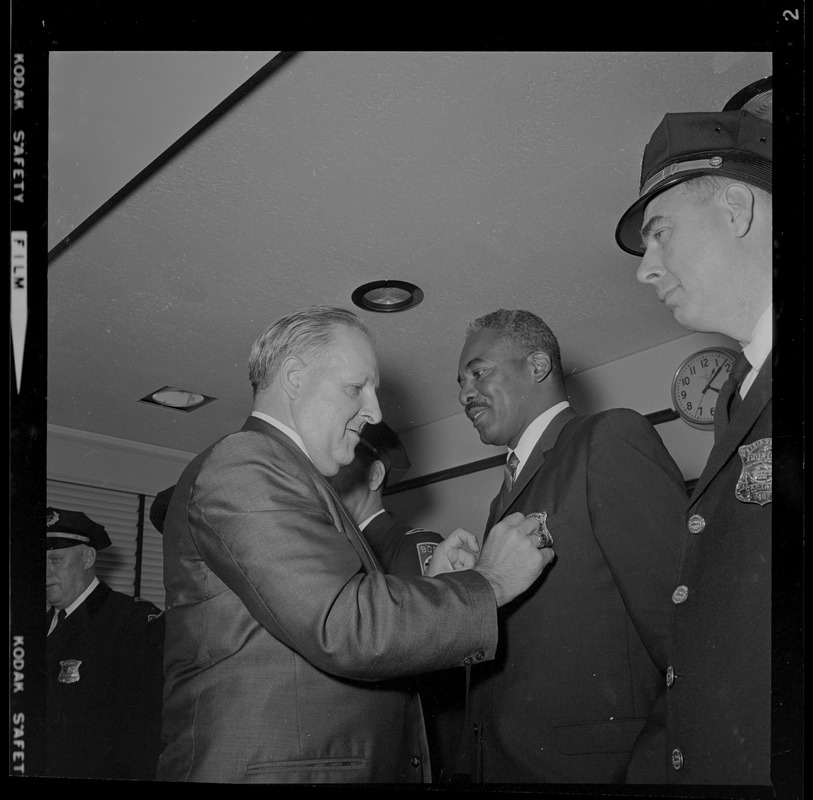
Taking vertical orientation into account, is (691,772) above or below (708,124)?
below

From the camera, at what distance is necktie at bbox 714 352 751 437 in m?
1.12

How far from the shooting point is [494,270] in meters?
1.55

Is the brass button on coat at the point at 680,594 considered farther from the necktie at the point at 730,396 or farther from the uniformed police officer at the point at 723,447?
the necktie at the point at 730,396

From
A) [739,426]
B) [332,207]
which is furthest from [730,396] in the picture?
[332,207]

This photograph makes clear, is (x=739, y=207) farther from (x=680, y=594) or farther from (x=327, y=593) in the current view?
(x=327, y=593)

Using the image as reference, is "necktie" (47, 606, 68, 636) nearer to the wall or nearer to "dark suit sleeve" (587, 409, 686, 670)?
the wall

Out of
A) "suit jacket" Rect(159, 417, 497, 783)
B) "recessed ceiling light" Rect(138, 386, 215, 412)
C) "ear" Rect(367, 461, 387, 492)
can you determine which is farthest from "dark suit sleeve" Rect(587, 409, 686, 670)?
"recessed ceiling light" Rect(138, 386, 215, 412)

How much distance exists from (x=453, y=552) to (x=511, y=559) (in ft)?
0.63

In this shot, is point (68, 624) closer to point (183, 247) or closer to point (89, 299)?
point (89, 299)

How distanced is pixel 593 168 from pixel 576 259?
0.17 meters

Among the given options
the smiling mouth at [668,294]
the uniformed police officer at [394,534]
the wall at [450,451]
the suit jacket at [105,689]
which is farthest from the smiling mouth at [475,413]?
the suit jacket at [105,689]

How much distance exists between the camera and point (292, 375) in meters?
1.32

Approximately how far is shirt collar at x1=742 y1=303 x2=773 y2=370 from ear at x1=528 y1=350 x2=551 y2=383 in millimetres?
349
